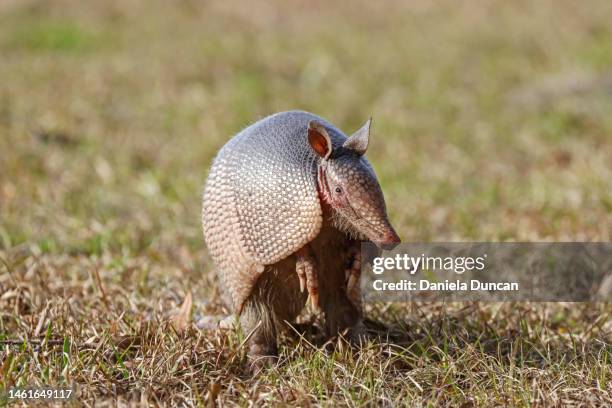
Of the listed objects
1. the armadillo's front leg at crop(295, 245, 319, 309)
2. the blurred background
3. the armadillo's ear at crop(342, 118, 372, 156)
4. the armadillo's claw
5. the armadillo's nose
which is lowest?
the blurred background

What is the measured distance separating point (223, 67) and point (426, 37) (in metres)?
3.69

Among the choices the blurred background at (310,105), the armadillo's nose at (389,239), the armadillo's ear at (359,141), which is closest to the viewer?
the armadillo's nose at (389,239)

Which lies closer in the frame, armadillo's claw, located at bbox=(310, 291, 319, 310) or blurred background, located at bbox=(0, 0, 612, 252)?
armadillo's claw, located at bbox=(310, 291, 319, 310)

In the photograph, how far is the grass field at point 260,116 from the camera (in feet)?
11.6

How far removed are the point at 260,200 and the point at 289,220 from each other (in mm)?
153

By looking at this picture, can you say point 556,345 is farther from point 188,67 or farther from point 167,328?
point 188,67

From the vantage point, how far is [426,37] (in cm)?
1378

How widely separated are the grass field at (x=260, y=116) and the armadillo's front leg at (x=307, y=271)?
14.2 inches

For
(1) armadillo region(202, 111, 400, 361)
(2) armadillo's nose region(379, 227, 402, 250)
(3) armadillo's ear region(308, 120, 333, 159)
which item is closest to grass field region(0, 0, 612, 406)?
(1) armadillo region(202, 111, 400, 361)

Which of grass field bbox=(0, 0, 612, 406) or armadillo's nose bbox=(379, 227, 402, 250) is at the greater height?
armadillo's nose bbox=(379, 227, 402, 250)

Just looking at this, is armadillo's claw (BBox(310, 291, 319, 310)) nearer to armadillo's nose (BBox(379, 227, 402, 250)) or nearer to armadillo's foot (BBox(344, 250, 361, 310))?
armadillo's foot (BBox(344, 250, 361, 310))

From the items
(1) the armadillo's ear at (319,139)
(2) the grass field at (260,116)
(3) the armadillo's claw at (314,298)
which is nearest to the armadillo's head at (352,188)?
(1) the armadillo's ear at (319,139)

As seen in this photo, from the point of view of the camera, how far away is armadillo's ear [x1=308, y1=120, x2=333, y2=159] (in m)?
3.25

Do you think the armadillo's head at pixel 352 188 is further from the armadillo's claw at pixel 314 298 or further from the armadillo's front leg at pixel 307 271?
the armadillo's claw at pixel 314 298
